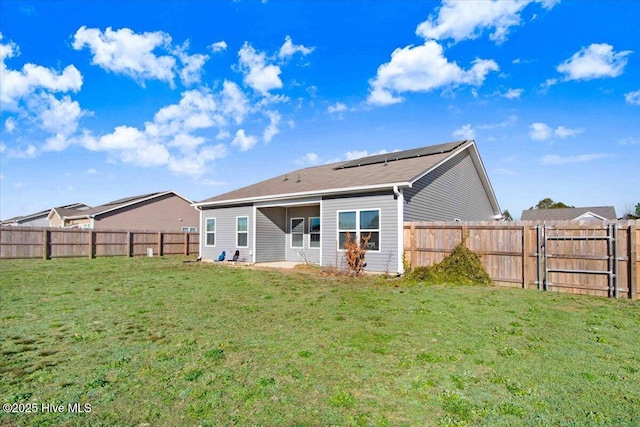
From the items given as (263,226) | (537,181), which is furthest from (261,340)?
(537,181)

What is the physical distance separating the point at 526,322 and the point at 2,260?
23.4m

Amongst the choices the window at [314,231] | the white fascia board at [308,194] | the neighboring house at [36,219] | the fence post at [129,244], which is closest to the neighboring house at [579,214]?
the window at [314,231]

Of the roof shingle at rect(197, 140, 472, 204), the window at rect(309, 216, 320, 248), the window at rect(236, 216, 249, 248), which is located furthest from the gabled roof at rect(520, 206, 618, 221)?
the window at rect(236, 216, 249, 248)

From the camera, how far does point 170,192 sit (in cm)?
2919

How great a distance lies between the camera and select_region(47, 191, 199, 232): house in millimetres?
26234

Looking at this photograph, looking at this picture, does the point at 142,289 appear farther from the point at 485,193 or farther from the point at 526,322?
the point at 485,193

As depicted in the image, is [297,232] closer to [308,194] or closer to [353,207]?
[308,194]

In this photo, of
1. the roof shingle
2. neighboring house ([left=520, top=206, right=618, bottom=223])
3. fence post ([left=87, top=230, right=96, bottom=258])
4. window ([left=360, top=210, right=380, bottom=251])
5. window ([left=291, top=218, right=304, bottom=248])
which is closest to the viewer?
window ([left=360, top=210, right=380, bottom=251])

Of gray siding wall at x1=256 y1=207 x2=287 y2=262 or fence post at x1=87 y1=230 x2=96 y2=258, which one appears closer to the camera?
gray siding wall at x1=256 y1=207 x2=287 y2=262

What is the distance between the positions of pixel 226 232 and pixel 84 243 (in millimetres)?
9737

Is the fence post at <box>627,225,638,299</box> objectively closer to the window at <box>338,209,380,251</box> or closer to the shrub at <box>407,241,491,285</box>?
the shrub at <box>407,241,491,285</box>

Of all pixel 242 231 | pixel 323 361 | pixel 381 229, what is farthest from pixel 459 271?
pixel 242 231

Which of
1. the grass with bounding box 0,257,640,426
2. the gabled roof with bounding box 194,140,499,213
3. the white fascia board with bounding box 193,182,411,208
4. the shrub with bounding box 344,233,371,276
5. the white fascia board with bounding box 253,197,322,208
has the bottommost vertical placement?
the grass with bounding box 0,257,640,426

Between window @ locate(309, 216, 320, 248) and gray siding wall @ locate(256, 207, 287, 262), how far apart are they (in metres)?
1.73
